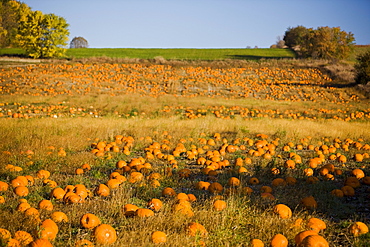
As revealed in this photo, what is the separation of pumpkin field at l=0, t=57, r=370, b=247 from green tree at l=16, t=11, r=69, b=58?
27478mm

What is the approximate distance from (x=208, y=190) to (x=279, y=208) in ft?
4.79

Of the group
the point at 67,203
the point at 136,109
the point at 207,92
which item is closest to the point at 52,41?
the point at 207,92

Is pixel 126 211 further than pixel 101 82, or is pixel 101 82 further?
pixel 101 82

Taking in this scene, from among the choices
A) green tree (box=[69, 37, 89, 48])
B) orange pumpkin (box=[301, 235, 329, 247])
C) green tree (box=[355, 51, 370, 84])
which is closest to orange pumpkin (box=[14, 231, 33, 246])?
orange pumpkin (box=[301, 235, 329, 247])

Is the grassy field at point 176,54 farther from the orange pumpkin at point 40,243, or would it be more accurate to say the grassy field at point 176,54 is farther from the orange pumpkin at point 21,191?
the orange pumpkin at point 40,243

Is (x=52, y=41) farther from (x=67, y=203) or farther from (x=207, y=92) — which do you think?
(x=67, y=203)

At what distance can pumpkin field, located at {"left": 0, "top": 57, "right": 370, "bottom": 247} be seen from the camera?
3369mm

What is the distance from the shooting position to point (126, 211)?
151 inches

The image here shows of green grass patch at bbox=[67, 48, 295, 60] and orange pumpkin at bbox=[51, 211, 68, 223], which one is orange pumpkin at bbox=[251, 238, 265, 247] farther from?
green grass patch at bbox=[67, 48, 295, 60]

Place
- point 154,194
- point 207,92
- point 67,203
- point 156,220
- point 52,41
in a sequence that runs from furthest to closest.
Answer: point 52,41, point 207,92, point 154,194, point 67,203, point 156,220

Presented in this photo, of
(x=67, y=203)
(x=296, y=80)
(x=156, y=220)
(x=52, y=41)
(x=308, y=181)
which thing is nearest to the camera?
(x=156, y=220)

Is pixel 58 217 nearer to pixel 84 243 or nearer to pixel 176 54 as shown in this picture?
pixel 84 243

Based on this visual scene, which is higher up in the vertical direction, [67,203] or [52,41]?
[52,41]

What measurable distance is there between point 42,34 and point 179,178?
43.0 m
